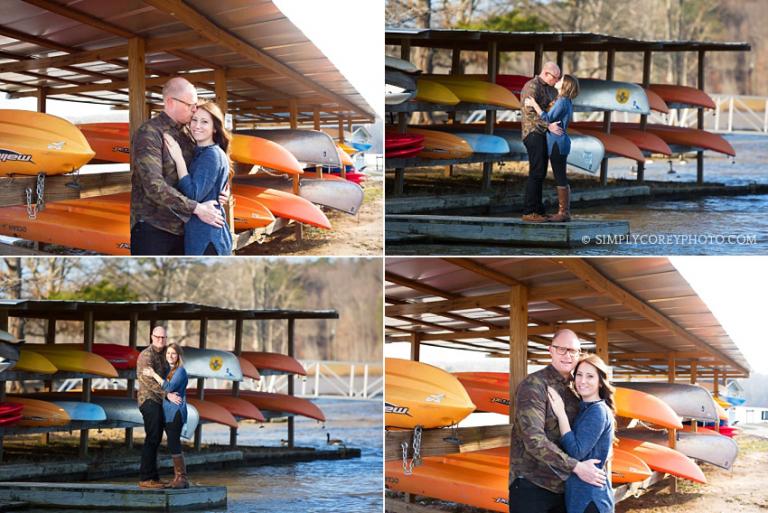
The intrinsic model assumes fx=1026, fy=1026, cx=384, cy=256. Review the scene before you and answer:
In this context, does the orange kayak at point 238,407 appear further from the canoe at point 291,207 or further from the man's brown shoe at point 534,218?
the man's brown shoe at point 534,218

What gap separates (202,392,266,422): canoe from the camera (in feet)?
22.9

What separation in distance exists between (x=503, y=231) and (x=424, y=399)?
93 centimetres

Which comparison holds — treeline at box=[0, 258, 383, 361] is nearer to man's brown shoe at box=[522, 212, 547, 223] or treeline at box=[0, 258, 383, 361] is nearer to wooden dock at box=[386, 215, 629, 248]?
wooden dock at box=[386, 215, 629, 248]

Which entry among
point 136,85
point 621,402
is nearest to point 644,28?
point 621,402

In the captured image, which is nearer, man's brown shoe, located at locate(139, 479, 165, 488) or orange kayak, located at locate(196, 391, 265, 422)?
man's brown shoe, located at locate(139, 479, 165, 488)

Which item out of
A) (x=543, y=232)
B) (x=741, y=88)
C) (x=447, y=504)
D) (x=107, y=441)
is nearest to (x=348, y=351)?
(x=741, y=88)

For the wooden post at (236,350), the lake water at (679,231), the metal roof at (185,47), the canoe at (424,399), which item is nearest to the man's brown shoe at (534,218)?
the lake water at (679,231)

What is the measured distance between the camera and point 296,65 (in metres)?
5.59

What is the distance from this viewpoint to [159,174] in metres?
4.23

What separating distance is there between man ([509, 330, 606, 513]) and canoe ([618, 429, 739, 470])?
2669 mm

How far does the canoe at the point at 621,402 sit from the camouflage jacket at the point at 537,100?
1.51 metres

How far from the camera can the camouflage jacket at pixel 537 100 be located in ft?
15.8

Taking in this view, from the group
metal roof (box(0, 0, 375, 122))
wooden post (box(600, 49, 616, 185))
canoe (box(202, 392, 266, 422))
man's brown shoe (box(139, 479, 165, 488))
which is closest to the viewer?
metal roof (box(0, 0, 375, 122))

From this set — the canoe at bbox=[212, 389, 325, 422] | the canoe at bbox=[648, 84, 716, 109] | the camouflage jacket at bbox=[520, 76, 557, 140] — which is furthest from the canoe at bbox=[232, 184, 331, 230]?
the canoe at bbox=[648, 84, 716, 109]
